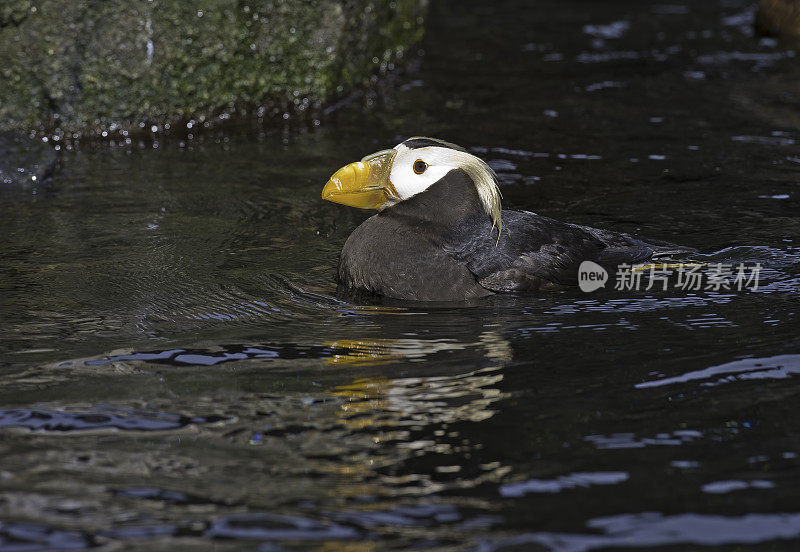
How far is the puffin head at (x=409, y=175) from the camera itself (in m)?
4.13

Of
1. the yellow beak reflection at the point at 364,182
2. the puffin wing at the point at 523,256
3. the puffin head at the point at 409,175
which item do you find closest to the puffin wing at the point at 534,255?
the puffin wing at the point at 523,256

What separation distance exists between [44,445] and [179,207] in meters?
2.66

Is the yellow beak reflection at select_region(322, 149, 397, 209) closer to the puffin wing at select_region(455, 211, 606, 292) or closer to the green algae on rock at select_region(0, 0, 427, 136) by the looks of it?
the puffin wing at select_region(455, 211, 606, 292)

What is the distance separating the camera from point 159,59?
266 inches

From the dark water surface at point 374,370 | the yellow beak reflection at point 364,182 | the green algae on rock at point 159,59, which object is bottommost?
the dark water surface at point 374,370

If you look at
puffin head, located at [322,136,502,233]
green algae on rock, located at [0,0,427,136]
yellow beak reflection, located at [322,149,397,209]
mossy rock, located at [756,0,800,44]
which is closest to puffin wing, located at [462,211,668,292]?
puffin head, located at [322,136,502,233]

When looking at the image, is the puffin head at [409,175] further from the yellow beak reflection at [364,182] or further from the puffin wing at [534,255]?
the puffin wing at [534,255]

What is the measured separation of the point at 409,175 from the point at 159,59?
3.15 metres

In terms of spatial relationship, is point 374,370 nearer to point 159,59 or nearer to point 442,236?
point 442,236

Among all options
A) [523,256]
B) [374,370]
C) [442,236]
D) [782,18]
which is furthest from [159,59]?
[782,18]

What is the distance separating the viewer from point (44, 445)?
9.50 ft

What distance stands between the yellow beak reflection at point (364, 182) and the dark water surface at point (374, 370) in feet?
1.23

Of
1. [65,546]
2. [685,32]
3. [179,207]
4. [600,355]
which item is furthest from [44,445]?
[685,32]

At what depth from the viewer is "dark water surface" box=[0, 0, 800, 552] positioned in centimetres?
253
